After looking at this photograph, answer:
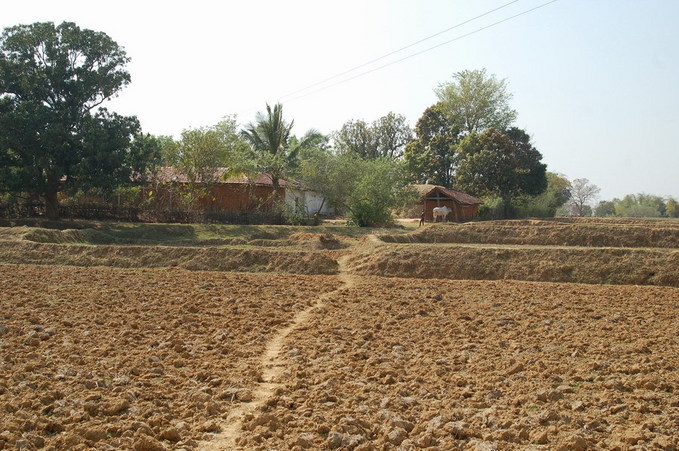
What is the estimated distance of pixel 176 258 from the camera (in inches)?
768

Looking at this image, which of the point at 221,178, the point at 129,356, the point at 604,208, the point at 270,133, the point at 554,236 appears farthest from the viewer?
the point at 604,208

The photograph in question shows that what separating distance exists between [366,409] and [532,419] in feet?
5.51

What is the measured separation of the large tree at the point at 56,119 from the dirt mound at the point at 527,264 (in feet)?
44.6

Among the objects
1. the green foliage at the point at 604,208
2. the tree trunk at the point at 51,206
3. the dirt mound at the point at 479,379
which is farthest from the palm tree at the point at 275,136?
the green foliage at the point at 604,208

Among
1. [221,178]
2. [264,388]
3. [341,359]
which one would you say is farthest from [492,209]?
[264,388]

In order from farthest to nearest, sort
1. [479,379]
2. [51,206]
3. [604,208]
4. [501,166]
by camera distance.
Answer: [604,208], [501,166], [51,206], [479,379]

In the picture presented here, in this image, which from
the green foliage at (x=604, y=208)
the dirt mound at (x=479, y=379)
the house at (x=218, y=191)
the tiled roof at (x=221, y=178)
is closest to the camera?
the dirt mound at (x=479, y=379)

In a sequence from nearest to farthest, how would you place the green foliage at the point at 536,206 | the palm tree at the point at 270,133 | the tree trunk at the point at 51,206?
the tree trunk at the point at 51,206, the palm tree at the point at 270,133, the green foliage at the point at 536,206

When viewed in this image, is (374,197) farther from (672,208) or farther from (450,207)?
(672,208)

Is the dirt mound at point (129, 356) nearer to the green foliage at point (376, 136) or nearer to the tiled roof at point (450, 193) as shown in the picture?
the tiled roof at point (450, 193)

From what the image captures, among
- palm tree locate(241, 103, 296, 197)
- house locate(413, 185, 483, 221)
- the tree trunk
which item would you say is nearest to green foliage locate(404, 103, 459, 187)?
house locate(413, 185, 483, 221)

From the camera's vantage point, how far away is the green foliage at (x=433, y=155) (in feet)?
183

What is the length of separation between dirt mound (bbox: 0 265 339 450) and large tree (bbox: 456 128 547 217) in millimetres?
37577

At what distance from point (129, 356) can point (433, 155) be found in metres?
50.3
